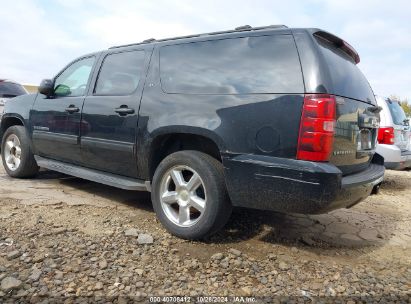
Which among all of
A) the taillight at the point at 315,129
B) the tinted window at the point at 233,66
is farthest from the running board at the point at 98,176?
the taillight at the point at 315,129

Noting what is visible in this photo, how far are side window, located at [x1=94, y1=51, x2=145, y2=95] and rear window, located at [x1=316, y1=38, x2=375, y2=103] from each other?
6.05 ft

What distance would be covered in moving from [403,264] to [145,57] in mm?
3063

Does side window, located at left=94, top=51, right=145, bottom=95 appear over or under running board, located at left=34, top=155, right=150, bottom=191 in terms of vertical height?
over

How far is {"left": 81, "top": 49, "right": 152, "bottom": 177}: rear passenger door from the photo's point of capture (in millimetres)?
3594

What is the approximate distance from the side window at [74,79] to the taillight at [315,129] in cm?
279

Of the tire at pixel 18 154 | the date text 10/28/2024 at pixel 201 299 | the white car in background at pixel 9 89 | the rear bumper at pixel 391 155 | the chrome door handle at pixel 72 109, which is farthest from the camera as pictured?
the white car in background at pixel 9 89

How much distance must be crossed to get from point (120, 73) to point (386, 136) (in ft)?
14.1

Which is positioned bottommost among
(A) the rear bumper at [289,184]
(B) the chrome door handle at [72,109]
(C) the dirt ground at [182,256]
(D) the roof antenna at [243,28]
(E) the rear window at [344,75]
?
(C) the dirt ground at [182,256]

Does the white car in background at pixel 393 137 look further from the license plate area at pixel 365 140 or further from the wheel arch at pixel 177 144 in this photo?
the wheel arch at pixel 177 144

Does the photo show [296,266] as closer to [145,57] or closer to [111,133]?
[111,133]

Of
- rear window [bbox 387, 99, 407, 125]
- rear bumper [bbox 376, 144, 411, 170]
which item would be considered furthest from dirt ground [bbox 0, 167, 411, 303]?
rear window [bbox 387, 99, 407, 125]

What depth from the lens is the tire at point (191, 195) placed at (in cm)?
296

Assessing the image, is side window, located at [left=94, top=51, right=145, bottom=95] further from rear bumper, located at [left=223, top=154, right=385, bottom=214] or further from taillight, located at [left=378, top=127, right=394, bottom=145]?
taillight, located at [left=378, top=127, right=394, bottom=145]

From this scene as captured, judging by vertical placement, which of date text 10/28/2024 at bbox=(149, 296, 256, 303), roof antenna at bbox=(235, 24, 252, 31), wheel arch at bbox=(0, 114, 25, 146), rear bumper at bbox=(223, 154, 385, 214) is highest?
roof antenna at bbox=(235, 24, 252, 31)
